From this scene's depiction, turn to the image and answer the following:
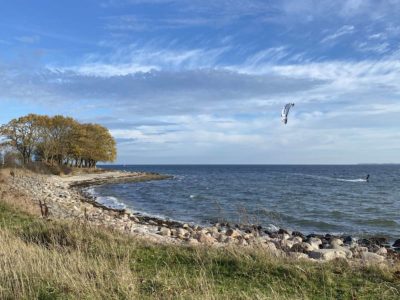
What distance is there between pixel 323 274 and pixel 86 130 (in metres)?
83.7

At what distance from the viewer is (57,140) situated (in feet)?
258

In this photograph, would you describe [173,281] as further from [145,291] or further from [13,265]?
[13,265]

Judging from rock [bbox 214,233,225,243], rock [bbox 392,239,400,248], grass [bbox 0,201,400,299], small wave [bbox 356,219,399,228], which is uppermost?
grass [bbox 0,201,400,299]

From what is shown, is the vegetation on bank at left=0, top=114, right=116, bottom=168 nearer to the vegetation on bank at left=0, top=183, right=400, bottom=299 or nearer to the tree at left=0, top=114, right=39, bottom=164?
the tree at left=0, top=114, right=39, bottom=164

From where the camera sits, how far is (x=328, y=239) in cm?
2108

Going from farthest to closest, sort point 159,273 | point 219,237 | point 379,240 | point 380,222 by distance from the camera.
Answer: point 380,222
point 379,240
point 219,237
point 159,273

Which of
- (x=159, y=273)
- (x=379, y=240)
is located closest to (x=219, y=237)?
(x=379, y=240)

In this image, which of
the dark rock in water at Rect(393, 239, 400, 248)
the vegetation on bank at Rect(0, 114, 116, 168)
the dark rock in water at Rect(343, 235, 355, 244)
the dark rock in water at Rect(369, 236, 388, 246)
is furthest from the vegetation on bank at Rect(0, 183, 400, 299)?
the vegetation on bank at Rect(0, 114, 116, 168)

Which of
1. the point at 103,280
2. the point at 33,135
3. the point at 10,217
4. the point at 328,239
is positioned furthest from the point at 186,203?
the point at 33,135

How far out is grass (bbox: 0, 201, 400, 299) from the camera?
20.1 feet

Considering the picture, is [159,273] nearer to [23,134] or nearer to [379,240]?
[379,240]

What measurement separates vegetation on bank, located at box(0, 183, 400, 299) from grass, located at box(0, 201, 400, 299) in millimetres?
13

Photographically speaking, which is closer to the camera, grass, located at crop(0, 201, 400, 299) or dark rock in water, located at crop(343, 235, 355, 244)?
grass, located at crop(0, 201, 400, 299)

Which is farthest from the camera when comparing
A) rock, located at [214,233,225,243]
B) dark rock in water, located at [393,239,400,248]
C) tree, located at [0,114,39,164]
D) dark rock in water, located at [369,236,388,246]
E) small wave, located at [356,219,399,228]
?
tree, located at [0,114,39,164]
